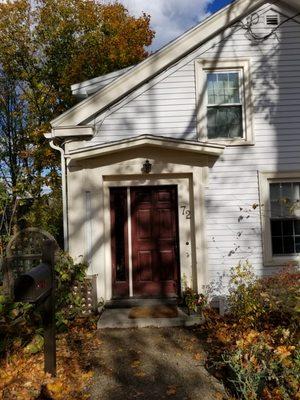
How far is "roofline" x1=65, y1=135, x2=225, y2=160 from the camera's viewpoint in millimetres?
8008

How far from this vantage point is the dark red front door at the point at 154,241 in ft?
28.0

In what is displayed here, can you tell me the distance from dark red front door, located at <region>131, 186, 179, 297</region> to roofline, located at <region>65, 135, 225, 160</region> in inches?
37.0

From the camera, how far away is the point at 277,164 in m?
8.45

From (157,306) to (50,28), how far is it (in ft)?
64.4

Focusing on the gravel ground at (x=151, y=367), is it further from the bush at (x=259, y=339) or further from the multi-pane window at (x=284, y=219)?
the multi-pane window at (x=284, y=219)

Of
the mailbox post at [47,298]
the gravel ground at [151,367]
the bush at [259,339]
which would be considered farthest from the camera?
the gravel ground at [151,367]

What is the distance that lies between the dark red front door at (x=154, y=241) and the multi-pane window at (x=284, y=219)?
6.68 ft

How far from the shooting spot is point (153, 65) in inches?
329

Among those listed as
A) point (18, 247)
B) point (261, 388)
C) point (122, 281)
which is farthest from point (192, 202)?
point (261, 388)

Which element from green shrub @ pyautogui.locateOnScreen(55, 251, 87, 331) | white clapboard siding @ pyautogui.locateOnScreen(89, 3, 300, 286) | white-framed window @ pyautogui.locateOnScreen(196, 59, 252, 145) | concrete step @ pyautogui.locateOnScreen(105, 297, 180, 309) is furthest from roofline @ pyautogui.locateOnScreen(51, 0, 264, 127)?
concrete step @ pyautogui.locateOnScreen(105, 297, 180, 309)

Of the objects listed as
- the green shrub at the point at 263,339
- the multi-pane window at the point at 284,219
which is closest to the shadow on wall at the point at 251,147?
the multi-pane window at the point at 284,219

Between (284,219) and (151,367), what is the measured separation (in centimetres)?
451

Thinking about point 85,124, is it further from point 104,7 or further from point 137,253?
point 104,7

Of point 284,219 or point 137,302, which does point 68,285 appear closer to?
point 137,302
